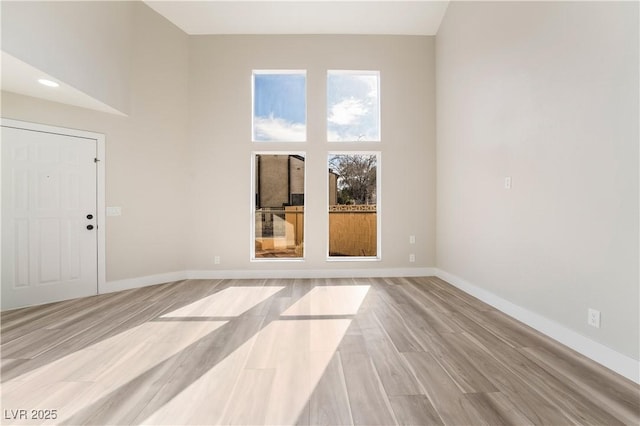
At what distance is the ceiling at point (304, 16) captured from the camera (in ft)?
14.1

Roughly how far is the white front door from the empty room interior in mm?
24

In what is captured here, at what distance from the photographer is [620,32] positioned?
6.58 ft

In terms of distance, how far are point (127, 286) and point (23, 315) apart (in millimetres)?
1115

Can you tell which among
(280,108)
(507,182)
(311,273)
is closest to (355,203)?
(311,273)

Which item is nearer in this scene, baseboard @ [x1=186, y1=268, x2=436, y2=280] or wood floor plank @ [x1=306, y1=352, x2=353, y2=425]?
wood floor plank @ [x1=306, y1=352, x2=353, y2=425]

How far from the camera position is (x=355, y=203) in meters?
5.00

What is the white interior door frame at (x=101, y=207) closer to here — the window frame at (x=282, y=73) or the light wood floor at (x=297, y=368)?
the light wood floor at (x=297, y=368)

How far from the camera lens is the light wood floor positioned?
1.58m

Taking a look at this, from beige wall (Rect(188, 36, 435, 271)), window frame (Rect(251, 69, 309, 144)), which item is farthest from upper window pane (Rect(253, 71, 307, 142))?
beige wall (Rect(188, 36, 435, 271))

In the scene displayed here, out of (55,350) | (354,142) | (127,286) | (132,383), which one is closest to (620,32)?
(354,142)

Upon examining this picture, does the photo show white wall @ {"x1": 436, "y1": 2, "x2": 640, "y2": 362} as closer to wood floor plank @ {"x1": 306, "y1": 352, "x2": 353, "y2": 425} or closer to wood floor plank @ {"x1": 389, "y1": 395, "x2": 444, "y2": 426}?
wood floor plank @ {"x1": 389, "y1": 395, "x2": 444, "y2": 426}

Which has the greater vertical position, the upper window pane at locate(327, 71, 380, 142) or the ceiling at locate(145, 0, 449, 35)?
the ceiling at locate(145, 0, 449, 35)

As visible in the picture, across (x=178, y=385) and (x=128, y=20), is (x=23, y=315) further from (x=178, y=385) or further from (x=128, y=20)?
(x=128, y=20)

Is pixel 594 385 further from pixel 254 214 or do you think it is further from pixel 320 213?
pixel 254 214
